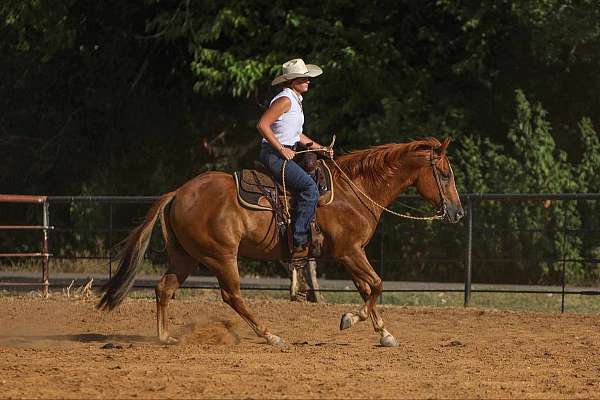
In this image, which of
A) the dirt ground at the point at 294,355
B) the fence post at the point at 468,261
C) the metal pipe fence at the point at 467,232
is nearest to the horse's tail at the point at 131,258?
the dirt ground at the point at 294,355

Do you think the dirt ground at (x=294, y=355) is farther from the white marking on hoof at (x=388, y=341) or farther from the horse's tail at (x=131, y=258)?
the horse's tail at (x=131, y=258)

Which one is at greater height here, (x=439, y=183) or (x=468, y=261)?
(x=439, y=183)

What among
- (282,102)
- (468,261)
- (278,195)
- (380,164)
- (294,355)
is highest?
(282,102)

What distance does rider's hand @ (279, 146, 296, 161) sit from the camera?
424 inches

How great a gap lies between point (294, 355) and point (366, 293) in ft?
4.42

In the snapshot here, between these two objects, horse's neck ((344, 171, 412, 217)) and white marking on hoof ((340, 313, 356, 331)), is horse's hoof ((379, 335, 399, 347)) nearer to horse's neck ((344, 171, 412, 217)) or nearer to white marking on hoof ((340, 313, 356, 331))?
white marking on hoof ((340, 313, 356, 331))

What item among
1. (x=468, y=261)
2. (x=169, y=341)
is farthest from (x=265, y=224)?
(x=468, y=261)

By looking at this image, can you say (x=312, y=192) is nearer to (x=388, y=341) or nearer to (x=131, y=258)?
(x=388, y=341)

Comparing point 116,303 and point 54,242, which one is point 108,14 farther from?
point 116,303

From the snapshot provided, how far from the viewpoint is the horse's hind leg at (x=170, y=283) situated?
431 inches

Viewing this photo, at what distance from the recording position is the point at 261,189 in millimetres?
10961

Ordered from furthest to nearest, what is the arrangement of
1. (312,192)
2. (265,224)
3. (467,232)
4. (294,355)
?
(467,232) < (265,224) < (312,192) < (294,355)

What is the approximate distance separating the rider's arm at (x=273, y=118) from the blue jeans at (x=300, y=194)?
205 millimetres

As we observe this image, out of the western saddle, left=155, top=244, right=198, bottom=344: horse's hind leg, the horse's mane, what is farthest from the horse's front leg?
left=155, top=244, right=198, bottom=344: horse's hind leg
